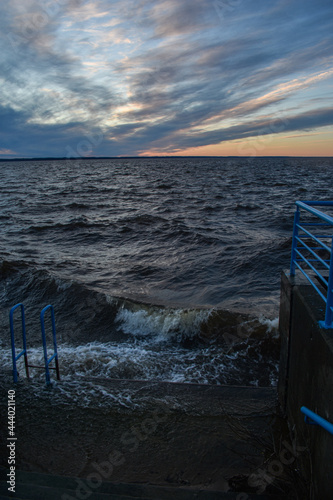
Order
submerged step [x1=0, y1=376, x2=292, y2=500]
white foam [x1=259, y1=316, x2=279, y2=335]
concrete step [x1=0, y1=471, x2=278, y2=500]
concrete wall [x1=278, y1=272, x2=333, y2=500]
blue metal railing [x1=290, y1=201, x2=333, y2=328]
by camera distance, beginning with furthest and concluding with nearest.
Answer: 1. white foam [x1=259, y1=316, x2=279, y2=335]
2. submerged step [x1=0, y1=376, x2=292, y2=500]
3. concrete step [x1=0, y1=471, x2=278, y2=500]
4. blue metal railing [x1=290, y1=201, x2=333, y2=328]
5. concrete wall [x1=278, y1=272, x2=333, y2=500]

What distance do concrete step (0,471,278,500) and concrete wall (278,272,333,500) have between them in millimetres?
569

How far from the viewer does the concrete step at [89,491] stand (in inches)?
115

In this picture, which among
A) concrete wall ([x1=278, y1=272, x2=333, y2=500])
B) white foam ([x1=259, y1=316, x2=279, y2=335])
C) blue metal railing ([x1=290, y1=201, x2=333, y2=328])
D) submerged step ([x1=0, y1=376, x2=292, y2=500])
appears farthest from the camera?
white foam ([x1=259, y1=316, x2=279, y2=335])

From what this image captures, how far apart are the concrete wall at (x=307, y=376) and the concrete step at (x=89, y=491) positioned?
569 millimetres

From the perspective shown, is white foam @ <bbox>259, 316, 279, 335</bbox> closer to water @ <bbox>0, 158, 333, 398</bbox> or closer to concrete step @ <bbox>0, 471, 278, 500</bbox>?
water @ <bbox>0, 158, 333, 398</bbox>

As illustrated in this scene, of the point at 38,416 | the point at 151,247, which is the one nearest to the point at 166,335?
the point at 38,416

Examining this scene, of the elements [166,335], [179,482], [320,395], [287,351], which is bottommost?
[166,335]

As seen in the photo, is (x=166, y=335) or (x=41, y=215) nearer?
(x=166, y=335)

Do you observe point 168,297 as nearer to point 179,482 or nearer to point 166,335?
point 166,335

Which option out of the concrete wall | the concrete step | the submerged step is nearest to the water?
the submerged step

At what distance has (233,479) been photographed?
3.24m

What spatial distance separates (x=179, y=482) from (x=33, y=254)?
40.1 ft

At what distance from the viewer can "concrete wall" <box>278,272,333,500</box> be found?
101 inches

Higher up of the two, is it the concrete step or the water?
the concrete step
